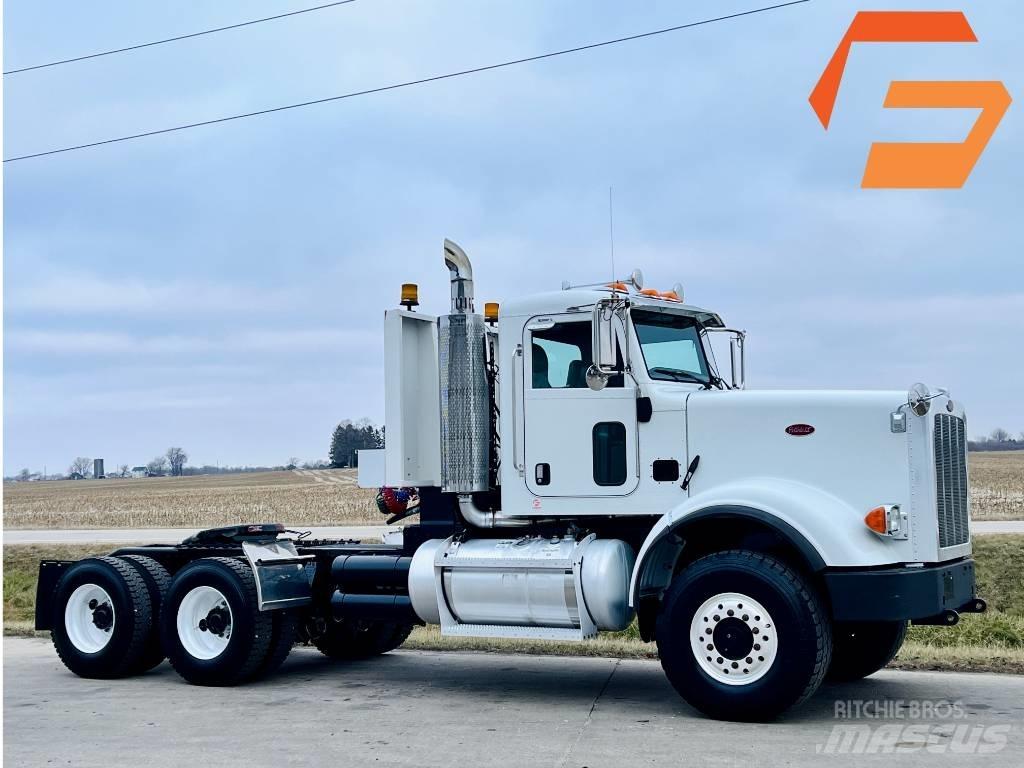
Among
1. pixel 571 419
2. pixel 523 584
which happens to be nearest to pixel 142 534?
pixel 523 584

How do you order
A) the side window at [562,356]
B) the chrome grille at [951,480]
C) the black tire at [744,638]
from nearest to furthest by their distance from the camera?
the black tire at [744,638], the chrome grille at [951,480], the side window at [562,356]

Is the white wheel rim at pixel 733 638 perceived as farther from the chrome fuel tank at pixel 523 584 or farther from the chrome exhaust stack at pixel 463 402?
the chrome exhaust stack at pixel 463 402

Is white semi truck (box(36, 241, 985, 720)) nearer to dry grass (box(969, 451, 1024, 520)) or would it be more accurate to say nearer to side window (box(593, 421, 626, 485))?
side window (box(593, 421, 626, 485))

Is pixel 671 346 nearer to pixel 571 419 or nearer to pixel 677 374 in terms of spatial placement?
pixel 677 374

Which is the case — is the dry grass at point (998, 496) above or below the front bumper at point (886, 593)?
below

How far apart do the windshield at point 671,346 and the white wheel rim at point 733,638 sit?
2055 millimetres

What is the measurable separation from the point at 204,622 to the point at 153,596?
848 mm

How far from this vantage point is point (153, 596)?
11828 millimetres

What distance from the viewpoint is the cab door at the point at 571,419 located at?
383 inches

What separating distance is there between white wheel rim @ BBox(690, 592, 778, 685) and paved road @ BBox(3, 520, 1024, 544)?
53.5 ft

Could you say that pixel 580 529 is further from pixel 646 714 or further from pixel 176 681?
pixel 176 681

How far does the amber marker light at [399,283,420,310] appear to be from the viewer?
11164mm

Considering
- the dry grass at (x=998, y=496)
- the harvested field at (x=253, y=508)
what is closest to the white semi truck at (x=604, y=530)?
the dry grass at (x=998, y=496)

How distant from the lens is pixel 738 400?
940 cm
